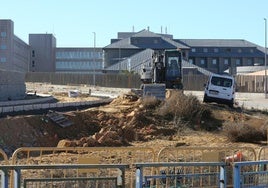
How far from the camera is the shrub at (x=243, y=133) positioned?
88.2 feet

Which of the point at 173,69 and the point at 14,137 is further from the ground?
the point at 173,69

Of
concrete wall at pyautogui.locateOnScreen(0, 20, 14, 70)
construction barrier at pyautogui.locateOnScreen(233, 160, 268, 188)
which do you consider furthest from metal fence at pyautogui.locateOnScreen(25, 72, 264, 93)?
construction barrier at pyautogui.locateOnScreen(233, 160, 268, 188)

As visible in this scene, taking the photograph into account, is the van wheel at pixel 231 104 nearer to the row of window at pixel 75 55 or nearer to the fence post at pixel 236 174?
the fence post at pixel 236 174

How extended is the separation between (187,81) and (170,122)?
2252 inches

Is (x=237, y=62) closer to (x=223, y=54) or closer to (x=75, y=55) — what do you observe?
(x=223, y=54)

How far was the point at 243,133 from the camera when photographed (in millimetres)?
26875

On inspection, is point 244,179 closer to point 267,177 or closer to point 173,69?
point 267,177

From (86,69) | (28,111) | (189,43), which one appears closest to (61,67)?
(86,69)

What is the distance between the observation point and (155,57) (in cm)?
4338

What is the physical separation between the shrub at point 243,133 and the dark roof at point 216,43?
110m

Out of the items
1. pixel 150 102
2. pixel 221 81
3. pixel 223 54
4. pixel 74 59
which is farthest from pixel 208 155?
pixel 74 59

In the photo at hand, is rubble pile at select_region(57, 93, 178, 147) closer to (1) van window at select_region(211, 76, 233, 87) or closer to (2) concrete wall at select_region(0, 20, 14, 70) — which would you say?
(1) van window at select_region(211, 76, 233, 87)

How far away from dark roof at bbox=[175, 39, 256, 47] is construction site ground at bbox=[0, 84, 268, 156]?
106 meters

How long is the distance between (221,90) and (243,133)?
13887mm
